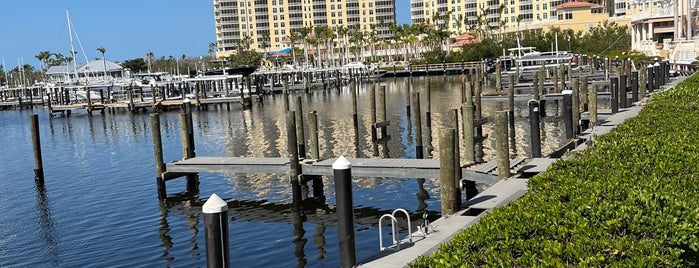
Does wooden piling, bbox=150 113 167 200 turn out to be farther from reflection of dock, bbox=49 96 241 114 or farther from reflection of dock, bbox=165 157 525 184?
reflection of dock, bbox=49 96 241 114

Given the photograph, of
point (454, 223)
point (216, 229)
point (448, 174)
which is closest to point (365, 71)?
point (448, 174)

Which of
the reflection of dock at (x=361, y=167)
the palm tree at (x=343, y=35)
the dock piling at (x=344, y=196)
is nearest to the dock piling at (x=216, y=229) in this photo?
the dock piling at (x=344, y=196)

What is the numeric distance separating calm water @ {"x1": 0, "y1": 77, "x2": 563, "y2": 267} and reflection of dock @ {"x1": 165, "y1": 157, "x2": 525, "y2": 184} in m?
1.06

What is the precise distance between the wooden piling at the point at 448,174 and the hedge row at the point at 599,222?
2.51 metres

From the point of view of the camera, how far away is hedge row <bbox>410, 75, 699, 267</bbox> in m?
8.85

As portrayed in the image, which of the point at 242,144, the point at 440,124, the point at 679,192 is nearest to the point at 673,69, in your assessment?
the point at 440,124

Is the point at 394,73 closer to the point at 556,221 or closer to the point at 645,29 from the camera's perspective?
the point at 645,29

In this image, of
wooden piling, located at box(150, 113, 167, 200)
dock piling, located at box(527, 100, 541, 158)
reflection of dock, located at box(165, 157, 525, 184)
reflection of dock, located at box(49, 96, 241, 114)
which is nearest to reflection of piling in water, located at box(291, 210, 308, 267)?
reflection of dock, located at box(165, 157, 525, 184)

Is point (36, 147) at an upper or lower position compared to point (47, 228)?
upper

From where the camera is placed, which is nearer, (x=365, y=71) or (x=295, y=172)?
(x=295, y=172)

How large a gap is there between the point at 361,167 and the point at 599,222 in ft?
44.3

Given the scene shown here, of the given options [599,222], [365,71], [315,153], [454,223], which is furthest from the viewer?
[365,71]

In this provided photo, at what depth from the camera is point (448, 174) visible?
16562 millimetres

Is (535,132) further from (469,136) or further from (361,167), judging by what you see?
(361,167)
